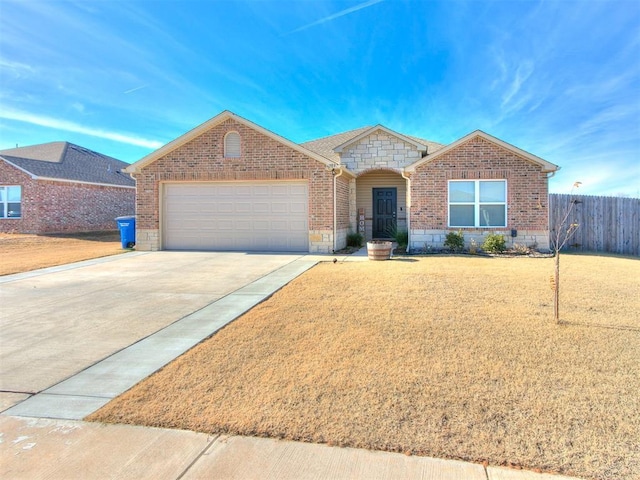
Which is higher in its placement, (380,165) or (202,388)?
(380,165)

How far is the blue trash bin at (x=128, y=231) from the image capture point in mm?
15672

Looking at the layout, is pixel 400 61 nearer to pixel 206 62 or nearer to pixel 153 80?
pixel 206 62

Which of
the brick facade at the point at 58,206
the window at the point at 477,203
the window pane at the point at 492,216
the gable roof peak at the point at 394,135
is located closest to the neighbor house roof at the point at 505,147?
the window at the point at 477,203

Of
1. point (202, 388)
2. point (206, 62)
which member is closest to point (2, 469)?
point (202, 388)

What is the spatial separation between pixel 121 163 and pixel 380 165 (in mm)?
24191

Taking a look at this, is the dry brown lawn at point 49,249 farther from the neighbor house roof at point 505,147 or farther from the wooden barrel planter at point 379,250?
the neighbor house roof at point 505,147

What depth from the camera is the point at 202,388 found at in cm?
361

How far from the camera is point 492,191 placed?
13523 mm

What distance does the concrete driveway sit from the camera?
430 cm

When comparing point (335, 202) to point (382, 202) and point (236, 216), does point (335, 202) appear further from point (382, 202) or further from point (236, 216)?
point (382, 202)

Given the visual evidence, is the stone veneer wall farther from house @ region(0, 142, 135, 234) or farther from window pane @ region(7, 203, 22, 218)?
window pane @ region(7, 203, 22, 218)

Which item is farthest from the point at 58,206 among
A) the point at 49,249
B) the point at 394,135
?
the point at 394,135

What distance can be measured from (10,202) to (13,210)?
1.65 ft

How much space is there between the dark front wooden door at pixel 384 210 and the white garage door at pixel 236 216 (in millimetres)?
4994
